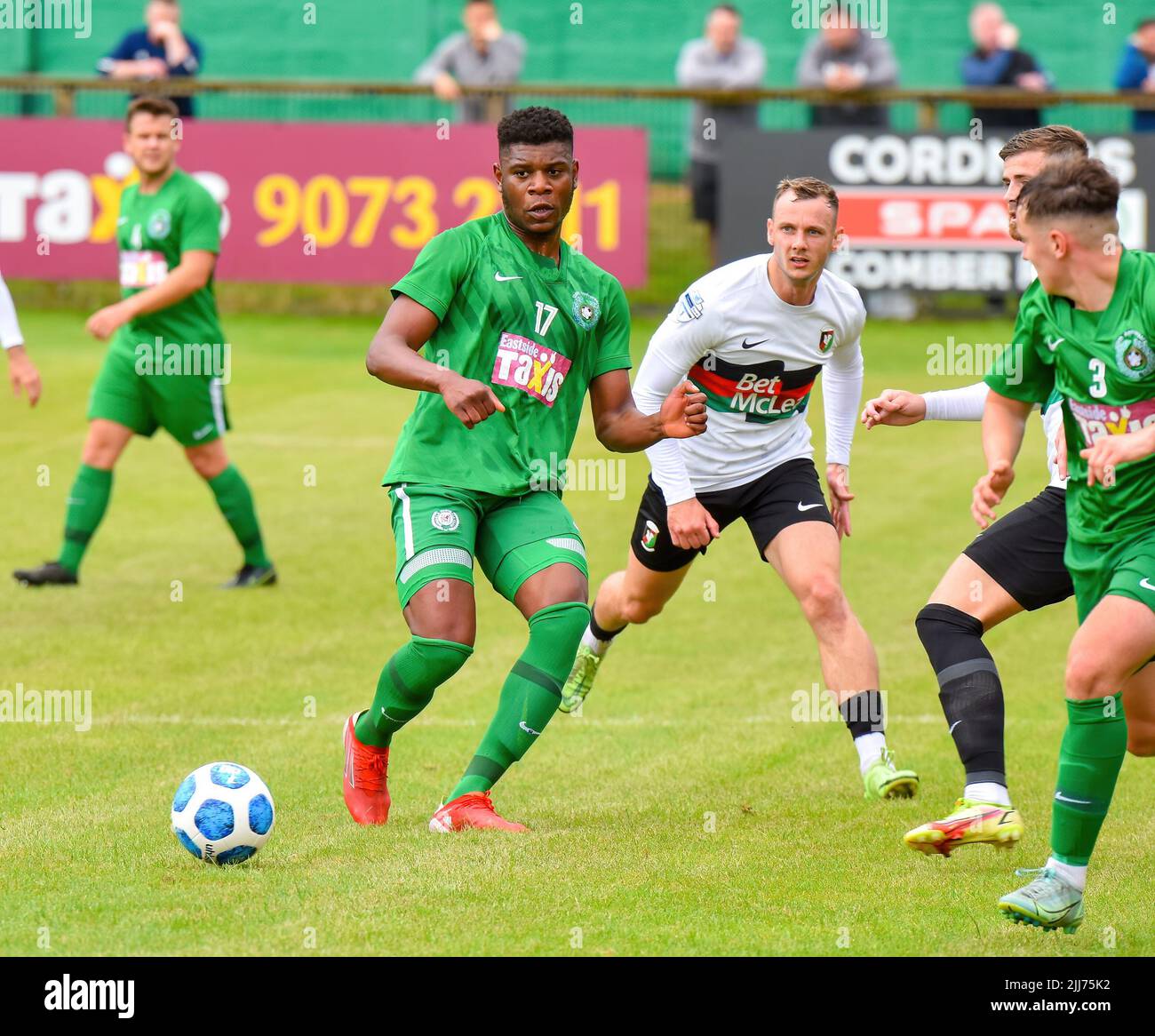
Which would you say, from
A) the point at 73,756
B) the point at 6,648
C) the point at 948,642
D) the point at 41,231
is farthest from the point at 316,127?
the point at 948,642

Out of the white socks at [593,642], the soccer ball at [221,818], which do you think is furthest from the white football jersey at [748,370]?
the soccer ball at [221,818]

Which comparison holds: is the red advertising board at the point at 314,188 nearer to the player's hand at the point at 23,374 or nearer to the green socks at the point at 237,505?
the green socks at the point at 237,505

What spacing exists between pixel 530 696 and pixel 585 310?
1.36 m

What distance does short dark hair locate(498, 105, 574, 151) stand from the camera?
603 cm

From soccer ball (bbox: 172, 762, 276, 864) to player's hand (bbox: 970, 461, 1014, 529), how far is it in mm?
2432

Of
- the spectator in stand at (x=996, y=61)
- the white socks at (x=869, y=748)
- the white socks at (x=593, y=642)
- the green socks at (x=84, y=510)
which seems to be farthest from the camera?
the spectator in stand at (x=996, y=61)

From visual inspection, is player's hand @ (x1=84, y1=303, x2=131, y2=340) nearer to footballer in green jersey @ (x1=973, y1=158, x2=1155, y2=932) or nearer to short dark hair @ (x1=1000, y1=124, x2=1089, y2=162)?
short dark hair @ (x1=1000, y1=124, x2=1089, y2=162)

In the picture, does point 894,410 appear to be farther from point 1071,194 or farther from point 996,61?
point 996,61

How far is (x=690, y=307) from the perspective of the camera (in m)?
7.05

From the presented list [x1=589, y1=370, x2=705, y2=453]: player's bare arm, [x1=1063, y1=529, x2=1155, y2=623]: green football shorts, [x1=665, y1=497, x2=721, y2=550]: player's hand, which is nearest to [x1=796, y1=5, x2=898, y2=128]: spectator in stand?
[x1=665, y1=497, x2=721, y2=550]: player's hand

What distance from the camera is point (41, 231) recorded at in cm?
1825

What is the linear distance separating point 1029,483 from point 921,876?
8.43 meters

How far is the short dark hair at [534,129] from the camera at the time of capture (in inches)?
237
